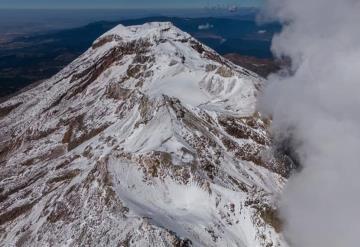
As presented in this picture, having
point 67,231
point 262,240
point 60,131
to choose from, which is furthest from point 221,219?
point 60,131

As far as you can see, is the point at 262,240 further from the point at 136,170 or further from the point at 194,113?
the point at 194,113

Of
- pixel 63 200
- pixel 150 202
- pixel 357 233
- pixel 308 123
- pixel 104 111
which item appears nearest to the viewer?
pixel 357 233

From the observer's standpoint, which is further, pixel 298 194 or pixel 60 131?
pixel 60 131

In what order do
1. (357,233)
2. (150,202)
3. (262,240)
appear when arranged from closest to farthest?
(357,233), (262,240), (150,202)

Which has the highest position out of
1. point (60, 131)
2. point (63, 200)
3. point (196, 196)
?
point (196, 196)

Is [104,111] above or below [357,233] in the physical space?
below

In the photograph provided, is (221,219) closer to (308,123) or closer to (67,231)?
(67,231)

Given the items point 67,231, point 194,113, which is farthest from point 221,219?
point 194,113
